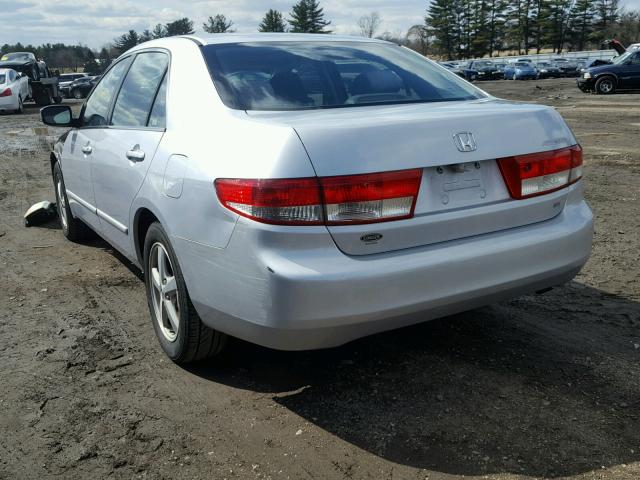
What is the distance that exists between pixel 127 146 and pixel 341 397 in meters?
1.89

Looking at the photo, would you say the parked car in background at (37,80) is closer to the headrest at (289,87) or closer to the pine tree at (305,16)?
the headrest at (289,87)

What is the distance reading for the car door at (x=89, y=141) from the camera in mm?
4453

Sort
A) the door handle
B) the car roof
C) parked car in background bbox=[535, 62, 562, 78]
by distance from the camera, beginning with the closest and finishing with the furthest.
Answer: the door handle
the car roof
parked car in background bbox=[535, 62, 562, 78]

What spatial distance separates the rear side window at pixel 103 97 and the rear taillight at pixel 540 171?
2.77 m

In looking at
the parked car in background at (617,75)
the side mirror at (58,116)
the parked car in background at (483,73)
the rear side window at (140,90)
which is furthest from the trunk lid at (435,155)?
the parked car in background at (483,73)

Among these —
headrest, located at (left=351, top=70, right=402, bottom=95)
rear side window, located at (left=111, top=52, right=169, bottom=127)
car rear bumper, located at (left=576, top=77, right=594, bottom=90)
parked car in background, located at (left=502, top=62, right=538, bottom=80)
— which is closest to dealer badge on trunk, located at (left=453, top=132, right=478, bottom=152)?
headrest, located at (left=351, top=70, right=402, bottom=95)

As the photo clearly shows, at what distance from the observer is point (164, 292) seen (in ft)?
11.2

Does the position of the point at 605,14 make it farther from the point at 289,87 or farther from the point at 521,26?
the point at 289,87

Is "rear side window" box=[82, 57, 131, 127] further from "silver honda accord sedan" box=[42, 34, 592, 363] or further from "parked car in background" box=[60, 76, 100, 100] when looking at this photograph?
"parked car in background" box=[60, 76, 100, 100]

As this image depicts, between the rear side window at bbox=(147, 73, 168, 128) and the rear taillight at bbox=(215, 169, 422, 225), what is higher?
the rear side window at bbox=(147, 73, 168, 128)

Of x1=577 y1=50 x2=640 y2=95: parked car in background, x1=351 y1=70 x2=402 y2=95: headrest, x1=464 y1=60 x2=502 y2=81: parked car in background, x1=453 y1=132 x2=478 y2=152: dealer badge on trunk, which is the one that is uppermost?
x1=351 y1=70 x2=402 y2=95: headrest

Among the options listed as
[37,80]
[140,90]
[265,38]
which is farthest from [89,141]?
[37,80]

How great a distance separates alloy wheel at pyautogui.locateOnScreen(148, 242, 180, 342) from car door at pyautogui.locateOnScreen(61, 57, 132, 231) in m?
1.22

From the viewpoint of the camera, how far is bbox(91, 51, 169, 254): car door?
11.6ft
